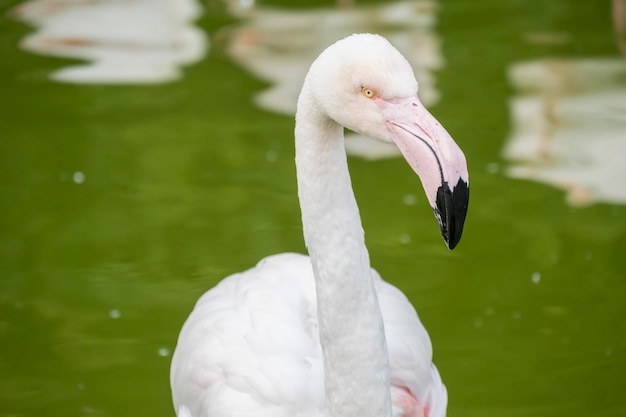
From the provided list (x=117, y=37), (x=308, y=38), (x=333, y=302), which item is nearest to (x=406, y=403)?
(x=333, y=302)

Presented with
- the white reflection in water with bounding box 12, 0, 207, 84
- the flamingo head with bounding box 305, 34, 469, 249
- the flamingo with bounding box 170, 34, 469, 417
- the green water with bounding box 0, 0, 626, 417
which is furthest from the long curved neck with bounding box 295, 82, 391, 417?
the white reflection in water with bounding box 12, 0, 207, 84

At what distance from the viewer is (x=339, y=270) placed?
2822 mm

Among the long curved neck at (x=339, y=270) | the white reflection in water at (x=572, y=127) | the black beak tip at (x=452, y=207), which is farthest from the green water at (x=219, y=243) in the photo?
the black beak tip at (x=452, y=207)

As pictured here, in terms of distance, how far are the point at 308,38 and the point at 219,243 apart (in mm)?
3003

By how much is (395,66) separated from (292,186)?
339 centimetres

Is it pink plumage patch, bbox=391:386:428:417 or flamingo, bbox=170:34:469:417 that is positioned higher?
flamingo, bbox=170:34:469:417

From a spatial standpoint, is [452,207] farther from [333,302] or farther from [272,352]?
[272,352]

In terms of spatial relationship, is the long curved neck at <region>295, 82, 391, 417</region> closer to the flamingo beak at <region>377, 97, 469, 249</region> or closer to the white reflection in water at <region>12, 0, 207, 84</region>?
the flamingo beak at <region>377, 97, 469, 249</region>

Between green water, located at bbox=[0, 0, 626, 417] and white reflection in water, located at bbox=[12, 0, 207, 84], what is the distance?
223 millimetres

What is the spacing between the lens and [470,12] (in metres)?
8.56

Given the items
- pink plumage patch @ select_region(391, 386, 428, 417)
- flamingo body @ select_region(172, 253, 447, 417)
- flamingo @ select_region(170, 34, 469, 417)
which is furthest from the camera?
pink plumage patch @ select_region(391, 386, 428, 417)

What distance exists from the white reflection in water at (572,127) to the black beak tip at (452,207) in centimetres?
336

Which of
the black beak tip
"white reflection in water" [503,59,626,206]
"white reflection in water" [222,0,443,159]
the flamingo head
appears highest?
the flamingo head

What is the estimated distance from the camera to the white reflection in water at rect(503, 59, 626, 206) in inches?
232
